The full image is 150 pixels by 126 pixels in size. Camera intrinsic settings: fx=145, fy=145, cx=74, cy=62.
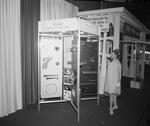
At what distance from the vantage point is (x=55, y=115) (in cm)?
342

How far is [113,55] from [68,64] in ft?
4.20

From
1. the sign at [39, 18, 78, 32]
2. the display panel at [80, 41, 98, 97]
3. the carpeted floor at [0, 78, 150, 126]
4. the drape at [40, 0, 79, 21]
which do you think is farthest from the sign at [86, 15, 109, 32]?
the carpeted floor at [0, 78, 150, 126]

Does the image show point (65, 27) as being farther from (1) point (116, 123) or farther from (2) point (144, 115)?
(2) point (144, 115)

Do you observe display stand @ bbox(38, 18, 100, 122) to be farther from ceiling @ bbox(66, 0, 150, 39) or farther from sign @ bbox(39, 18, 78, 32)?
ceiling @ bbox(66, 0, 150, 39)

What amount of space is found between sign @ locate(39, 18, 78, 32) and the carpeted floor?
201cm

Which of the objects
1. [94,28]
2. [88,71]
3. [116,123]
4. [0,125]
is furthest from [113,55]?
[0,125]

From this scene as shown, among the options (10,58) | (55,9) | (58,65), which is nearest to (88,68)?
(58,65)

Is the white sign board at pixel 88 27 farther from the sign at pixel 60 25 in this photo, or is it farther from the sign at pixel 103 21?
the sign at pixel 103 21

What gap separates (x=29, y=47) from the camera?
156 inches

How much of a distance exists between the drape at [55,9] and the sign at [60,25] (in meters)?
1.00

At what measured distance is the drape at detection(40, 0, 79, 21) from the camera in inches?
169

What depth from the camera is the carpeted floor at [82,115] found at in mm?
3080

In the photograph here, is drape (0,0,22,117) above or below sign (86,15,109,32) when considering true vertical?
below

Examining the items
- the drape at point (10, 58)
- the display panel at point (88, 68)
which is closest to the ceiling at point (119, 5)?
the display panel at point (88, 68)
